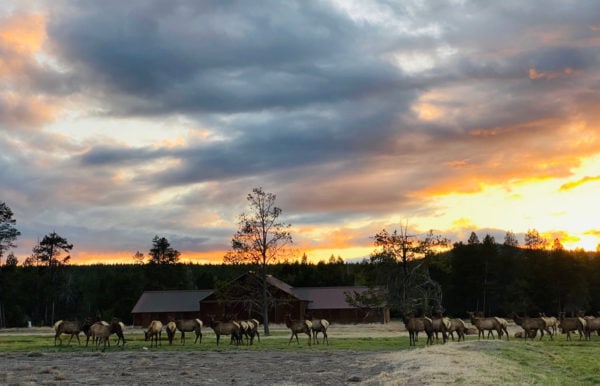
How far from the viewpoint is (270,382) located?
924 inches

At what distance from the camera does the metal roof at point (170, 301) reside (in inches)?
3942

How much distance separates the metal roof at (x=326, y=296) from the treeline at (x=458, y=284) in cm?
445

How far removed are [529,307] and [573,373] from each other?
86489 millimetres

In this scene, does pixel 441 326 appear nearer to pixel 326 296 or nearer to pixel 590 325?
pixel 590 325

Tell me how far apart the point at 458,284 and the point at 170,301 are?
163 feet

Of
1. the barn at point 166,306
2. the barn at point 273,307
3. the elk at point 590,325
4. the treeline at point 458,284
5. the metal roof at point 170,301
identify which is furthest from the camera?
the treeline at point 458,284

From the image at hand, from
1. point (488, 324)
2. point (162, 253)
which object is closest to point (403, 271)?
point (488, 324)

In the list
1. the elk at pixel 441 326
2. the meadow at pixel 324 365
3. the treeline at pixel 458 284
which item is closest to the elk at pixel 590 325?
the meadow at pixel 324 365

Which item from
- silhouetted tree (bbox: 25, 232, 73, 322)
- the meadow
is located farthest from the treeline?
the meadow

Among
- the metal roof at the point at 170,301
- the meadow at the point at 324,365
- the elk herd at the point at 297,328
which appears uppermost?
the metal roof at the point at 170,301

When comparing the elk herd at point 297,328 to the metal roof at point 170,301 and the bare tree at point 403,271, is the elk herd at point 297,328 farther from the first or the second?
the metal roof at point 170,301

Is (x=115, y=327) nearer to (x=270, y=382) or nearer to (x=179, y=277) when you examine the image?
(x=270, y=382)

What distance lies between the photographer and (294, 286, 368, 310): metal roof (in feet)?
333

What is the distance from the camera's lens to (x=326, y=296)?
104 m
